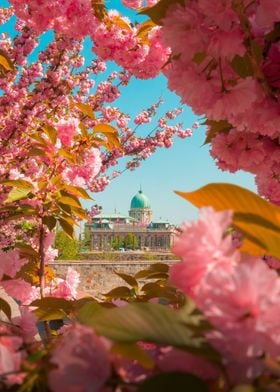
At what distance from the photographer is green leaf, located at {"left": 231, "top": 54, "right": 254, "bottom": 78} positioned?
4.37 feet

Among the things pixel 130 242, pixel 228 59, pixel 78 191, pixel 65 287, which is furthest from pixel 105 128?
pixel 130 242

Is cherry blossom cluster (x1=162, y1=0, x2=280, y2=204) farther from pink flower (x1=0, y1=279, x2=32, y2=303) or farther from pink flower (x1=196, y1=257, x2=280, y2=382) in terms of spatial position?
pink flower (x1=0, y1=279, x2=32, y2=303)

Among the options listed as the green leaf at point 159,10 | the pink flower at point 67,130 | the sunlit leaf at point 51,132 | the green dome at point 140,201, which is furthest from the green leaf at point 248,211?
the green dome at point 140,201

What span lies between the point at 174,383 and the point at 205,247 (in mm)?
154

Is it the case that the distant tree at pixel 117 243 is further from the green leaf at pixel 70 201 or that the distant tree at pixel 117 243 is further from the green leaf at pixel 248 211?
the green leaf at pixel 248 211

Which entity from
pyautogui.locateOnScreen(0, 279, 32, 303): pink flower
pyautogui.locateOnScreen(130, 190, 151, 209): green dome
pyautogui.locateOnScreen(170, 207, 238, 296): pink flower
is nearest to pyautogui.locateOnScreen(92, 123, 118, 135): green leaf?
pyautogui.locateOnScreen(0, 279, 32, 303): pink flower

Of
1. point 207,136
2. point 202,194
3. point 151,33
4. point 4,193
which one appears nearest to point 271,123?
point 207,136

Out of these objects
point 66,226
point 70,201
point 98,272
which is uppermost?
point 70,201

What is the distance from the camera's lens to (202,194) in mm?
714

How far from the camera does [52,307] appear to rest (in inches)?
65.9

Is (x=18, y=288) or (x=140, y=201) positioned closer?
(x=18, y=288)

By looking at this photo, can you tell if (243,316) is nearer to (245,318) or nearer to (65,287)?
(245,318)

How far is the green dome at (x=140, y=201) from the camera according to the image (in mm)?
67188

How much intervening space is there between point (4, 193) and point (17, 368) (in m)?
4.49
